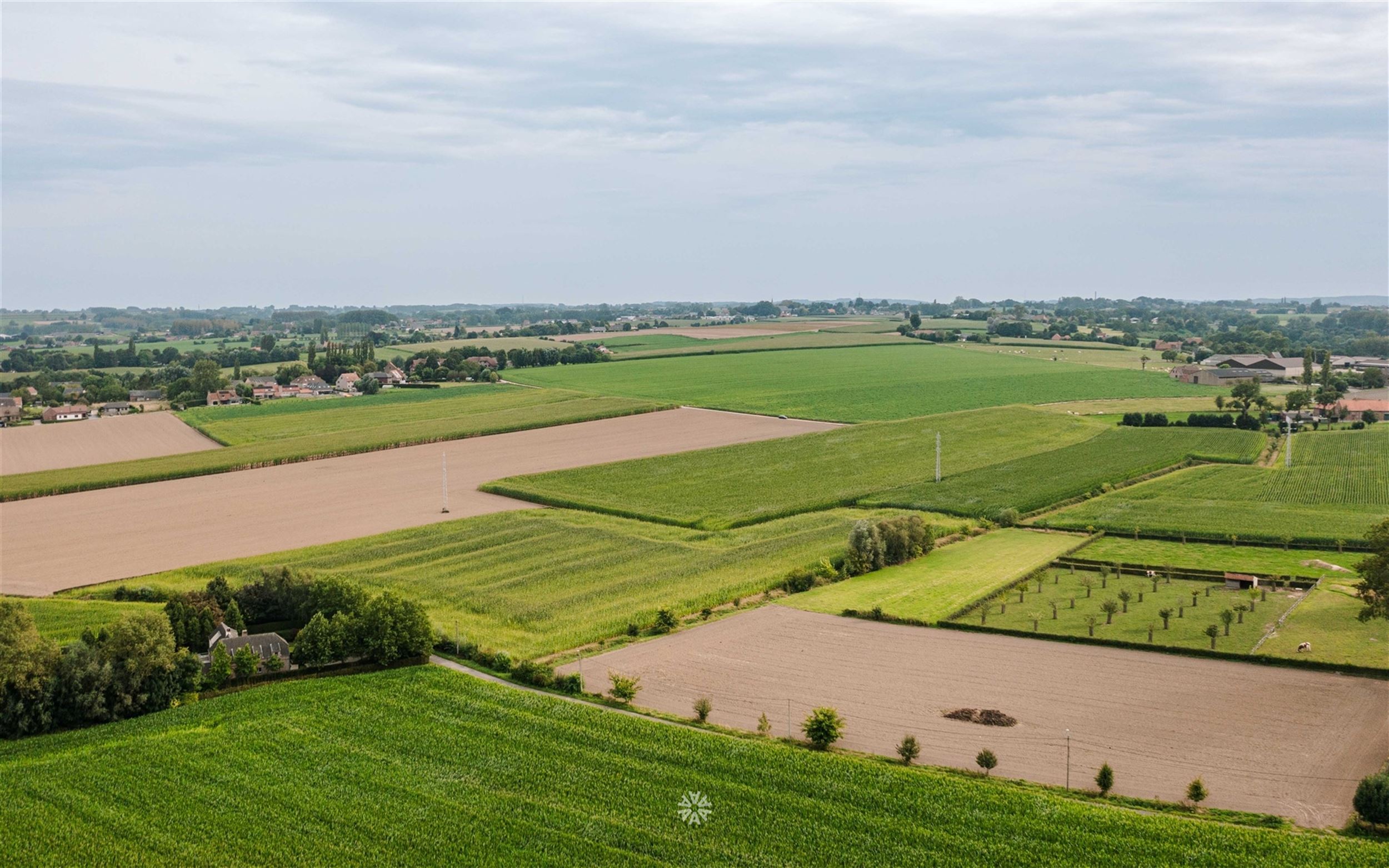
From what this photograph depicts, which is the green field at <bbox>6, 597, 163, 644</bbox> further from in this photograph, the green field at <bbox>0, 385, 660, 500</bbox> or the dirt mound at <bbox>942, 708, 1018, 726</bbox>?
the dirt mound at <bbox>942, 708, 1018, 726</bbox>

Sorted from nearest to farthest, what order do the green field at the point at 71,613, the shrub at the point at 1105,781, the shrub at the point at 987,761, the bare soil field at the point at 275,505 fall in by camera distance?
1. the shrub at the point at 1105,781
2. the shrub at the point at 987,761
3. the green field at the point at 71,613
4. the bare soil field at the point at 275,505

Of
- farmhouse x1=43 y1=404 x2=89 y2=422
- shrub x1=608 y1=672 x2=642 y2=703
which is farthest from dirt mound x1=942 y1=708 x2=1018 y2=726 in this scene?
farmhouse x1=43 y1=404 x2=89 y2=422

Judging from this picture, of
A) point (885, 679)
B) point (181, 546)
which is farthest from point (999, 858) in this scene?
point (181, 546)

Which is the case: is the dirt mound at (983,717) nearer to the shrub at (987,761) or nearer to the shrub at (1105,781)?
the shrub at (987,761)

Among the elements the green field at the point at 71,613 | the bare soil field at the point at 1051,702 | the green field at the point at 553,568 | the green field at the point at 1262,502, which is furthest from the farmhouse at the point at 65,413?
the green field at the point at 1262,502

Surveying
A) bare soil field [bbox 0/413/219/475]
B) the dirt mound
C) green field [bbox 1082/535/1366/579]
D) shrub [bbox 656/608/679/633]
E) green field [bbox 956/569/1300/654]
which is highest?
bare soil field [bbox 0/413/219/475]

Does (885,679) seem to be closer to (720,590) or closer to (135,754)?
(720,590)
